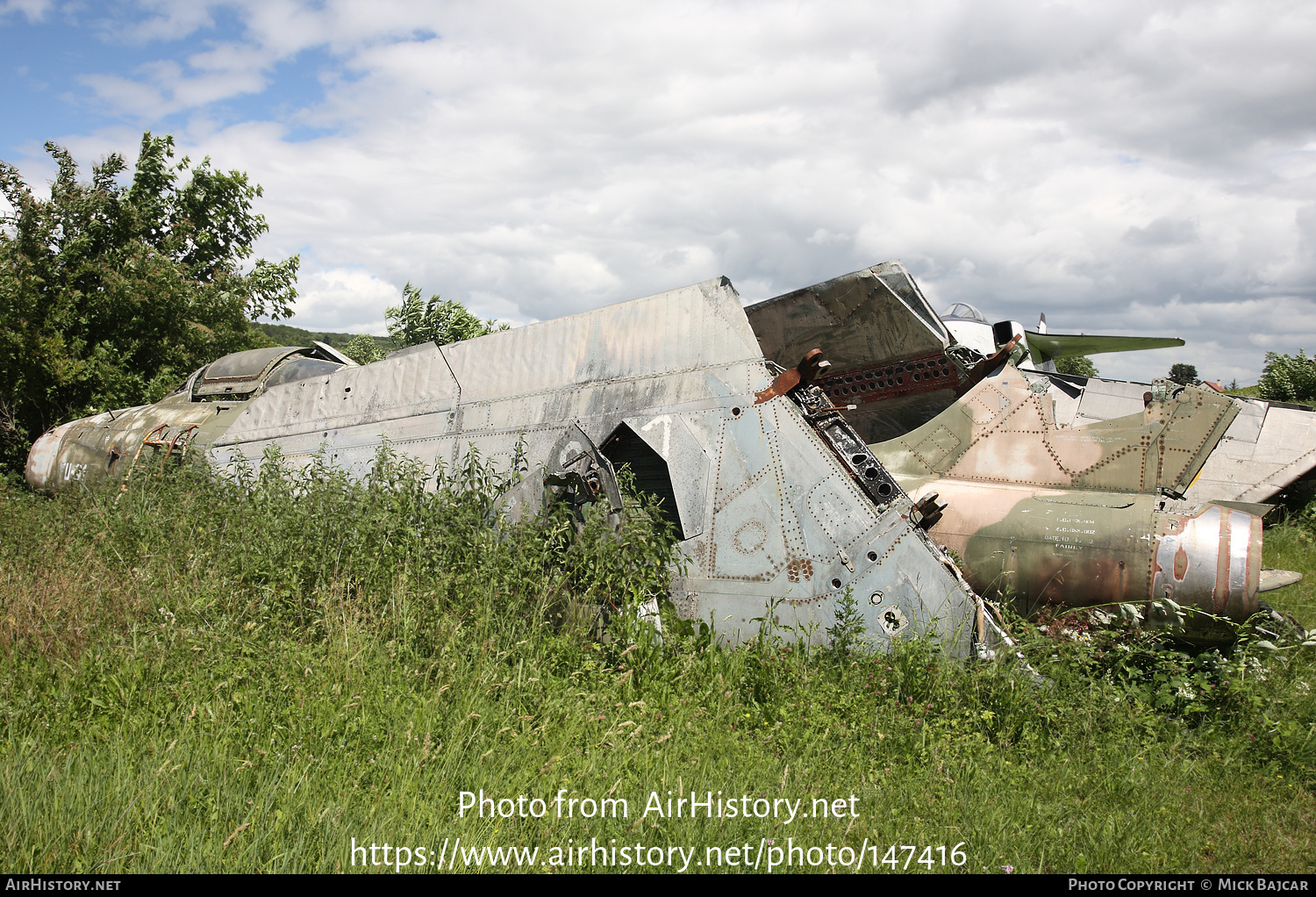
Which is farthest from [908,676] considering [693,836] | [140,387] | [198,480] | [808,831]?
[140,387]

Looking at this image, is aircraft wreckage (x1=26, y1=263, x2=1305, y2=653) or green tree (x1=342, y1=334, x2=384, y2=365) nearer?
aircraft wreckage (x1=26, y1=263, x2=1305, y2=653)

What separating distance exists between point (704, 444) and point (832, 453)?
33.7 inches

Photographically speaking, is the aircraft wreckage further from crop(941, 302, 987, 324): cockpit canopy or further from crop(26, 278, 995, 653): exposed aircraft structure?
crop(941, 302, 987, 324): cockpit canopy

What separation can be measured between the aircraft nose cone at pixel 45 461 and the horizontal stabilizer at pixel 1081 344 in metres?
14.4

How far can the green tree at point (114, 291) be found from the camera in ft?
41.0

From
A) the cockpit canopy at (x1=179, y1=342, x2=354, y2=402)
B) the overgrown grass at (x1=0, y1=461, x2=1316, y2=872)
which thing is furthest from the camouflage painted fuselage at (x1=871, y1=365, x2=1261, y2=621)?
the cockpit canopy at (x1=179, y1=342, x2=354, y2=402)

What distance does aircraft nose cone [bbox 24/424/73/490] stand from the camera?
931 centimetres

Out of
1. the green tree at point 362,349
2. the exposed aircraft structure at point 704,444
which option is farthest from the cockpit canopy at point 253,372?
the green tree at point 362,349

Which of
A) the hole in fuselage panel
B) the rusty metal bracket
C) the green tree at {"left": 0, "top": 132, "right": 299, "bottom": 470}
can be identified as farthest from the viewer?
the green tree at {"left": 0, "top": 132, "right": 299, "bottom": 470}

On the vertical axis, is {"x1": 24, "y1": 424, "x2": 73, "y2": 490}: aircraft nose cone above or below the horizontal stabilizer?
below

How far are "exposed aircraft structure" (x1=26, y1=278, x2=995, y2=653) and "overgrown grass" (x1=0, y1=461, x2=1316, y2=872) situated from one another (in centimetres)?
31

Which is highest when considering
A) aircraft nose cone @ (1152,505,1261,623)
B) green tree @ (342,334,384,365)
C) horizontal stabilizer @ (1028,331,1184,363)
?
green tree @ (342,334,384,365)

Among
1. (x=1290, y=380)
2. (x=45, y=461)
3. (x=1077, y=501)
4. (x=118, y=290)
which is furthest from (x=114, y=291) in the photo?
(x=1290, y=380)
